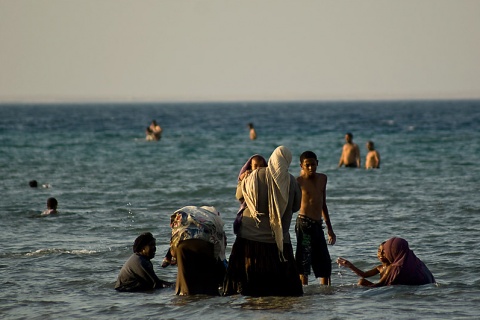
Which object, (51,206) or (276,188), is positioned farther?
(51,206)

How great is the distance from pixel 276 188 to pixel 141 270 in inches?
83.8

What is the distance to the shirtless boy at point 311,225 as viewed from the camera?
32.0ft

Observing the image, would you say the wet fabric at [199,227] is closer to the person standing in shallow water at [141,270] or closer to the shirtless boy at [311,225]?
the person standing in shallow water at [141,270]

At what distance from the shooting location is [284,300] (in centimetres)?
913

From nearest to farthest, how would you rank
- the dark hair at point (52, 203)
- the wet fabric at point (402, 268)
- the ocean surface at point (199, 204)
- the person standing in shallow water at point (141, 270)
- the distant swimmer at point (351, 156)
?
the ocean surface at point (199, 204), the wet fabric at point (402, 268), the person standing in shallow water at point (141, 270), the dark hair at point (52, 203), the distant swimmer at point (351, 156)

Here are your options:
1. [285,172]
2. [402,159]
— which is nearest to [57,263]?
[285,172]

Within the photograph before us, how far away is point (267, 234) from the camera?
29.5 ft

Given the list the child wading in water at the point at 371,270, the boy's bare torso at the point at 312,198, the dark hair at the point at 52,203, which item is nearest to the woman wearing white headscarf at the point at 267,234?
the boy's bare torso at the point at 312,198

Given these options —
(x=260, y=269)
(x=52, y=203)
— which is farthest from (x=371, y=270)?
(x=52, y=203)

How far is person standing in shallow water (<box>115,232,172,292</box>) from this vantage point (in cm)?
1002

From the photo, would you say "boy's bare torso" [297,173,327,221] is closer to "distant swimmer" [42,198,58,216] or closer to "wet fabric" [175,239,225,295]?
"wet fabric" [175,239,225,295]

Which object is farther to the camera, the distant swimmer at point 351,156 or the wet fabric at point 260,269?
the distant swimmer at point 351,156

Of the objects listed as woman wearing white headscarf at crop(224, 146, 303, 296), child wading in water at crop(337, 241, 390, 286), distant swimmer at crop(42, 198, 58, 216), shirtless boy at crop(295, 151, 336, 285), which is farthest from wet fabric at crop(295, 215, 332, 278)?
distant swimmer at crop(42, 198, 58, 216)

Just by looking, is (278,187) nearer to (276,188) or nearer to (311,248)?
(276,188)
